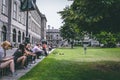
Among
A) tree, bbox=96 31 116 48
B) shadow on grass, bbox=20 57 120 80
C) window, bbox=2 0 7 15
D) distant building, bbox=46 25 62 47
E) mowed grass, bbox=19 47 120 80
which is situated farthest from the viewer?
distant building, bbox=46 25 62 47

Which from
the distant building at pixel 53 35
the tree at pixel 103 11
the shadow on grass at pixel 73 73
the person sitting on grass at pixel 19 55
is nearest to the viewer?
the shadow on grass at pixel 73 73

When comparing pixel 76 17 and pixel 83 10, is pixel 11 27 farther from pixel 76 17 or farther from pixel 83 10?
pixel 83 10

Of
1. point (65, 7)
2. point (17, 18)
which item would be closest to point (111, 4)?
point (65, 7)

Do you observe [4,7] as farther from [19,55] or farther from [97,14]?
[97,14]

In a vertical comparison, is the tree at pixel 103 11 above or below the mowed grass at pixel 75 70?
above

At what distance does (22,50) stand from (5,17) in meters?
22.0

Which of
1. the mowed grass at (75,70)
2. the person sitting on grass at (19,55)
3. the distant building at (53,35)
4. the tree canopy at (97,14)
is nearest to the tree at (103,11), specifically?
the tree canopy at (97,14)

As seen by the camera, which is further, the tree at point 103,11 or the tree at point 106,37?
the tree at point 106,37

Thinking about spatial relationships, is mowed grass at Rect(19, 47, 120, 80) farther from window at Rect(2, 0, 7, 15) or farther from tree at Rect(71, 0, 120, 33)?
window at Rect(2, 0, 7, 15)

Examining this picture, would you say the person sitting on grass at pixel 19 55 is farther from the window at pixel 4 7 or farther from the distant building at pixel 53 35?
the distant building at pixel 53 35

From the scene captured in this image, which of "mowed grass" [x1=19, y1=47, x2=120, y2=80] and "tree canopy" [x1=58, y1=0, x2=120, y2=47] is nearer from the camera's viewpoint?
"mowed grass" [x1=19, y1=47, x2=120, y2=80]

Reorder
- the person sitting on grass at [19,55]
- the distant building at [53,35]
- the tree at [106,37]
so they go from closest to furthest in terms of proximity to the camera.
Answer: the person sitting on grass at [19,55]
the tree at [106,37]
the distant building at [53,35]

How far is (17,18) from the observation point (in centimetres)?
4400

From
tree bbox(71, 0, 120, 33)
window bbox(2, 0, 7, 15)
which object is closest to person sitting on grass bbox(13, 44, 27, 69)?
tree bbox(71, 0, 120, 33)
